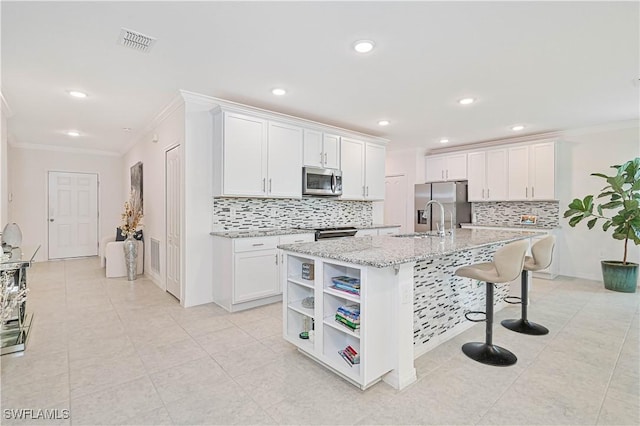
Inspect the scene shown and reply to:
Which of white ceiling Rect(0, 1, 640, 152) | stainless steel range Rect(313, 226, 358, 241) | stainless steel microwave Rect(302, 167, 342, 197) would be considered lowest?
stainless steel range Rect(313, 226, 358, 241)

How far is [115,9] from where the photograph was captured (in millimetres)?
2029

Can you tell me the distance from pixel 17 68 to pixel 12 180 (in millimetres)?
4918

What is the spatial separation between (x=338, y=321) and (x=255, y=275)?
1.72 m

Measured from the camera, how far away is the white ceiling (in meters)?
2.08

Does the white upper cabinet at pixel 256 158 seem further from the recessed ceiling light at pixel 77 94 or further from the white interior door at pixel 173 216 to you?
the recessed ceiling light at pixel 77 94

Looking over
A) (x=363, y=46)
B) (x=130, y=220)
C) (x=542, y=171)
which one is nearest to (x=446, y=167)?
(x=542, y=171)

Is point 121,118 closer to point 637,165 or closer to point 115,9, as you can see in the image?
point 115,9

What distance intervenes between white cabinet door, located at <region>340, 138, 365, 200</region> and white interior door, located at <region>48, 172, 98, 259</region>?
599 centimetres

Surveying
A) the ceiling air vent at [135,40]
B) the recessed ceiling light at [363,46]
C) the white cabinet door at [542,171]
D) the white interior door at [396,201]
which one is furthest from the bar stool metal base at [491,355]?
the white interior door at [396,201]

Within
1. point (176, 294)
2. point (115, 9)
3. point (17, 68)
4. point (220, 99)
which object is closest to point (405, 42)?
point (115, 9)

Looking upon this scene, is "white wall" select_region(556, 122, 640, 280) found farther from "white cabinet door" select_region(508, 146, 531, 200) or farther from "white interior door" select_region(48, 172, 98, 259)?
"white interior door" select_region(48, 172, 98, 259)

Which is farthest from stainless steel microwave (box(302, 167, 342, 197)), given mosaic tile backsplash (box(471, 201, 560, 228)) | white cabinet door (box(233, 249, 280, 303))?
mosaic tile backsplash (box(471, 201, 560, 228))

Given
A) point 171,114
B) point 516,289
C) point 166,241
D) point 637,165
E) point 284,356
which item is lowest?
point 284,356

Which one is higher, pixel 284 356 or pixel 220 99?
pixel 220 99
